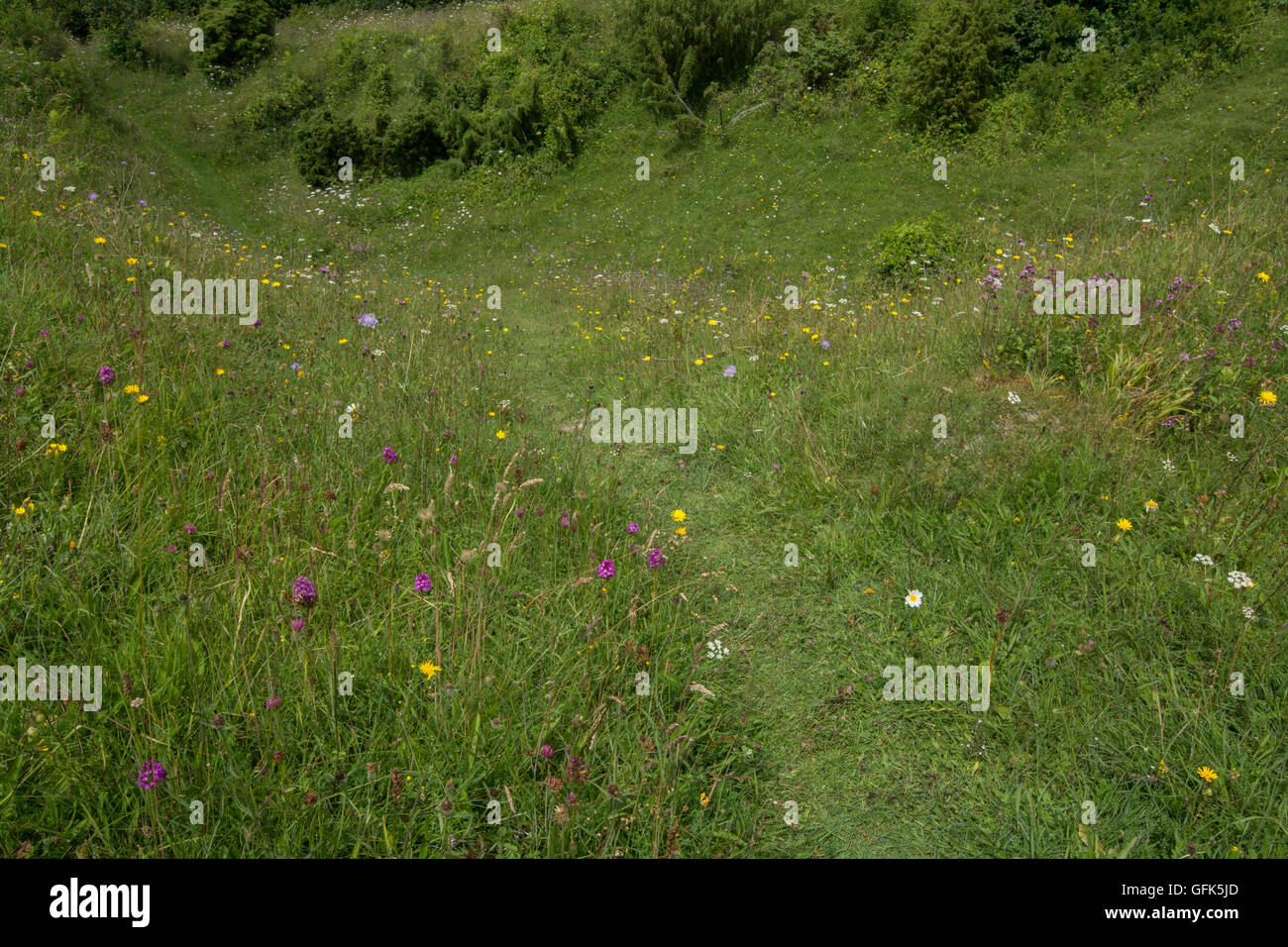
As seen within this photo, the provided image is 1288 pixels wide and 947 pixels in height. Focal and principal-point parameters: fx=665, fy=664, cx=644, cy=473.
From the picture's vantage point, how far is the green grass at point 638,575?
6.77ft

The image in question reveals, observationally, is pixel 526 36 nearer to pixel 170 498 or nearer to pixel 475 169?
pixel 475 169

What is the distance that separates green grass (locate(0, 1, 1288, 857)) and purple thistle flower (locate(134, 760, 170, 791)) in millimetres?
38

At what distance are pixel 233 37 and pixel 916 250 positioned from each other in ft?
96.1

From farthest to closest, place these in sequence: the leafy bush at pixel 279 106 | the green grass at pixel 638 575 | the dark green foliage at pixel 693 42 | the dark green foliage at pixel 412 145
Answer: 1. the leafy bush at pixel 279 106
2. the dark green foliage at pixel 412 145
3. the dark green foliage at pixel 693 42
4. the green grass at pixel 638 575

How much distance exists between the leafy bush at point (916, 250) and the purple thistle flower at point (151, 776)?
1048cm

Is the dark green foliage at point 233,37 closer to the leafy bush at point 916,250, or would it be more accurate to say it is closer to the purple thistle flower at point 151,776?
the leafy bush at point 916,250

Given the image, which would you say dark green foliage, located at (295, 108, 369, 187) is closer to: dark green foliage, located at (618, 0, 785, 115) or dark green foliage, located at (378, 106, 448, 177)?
dark green foliage, located at (378, 106, 448, 177)

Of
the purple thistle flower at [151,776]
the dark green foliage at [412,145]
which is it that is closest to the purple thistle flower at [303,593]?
the purple thistle flower at [151,776]

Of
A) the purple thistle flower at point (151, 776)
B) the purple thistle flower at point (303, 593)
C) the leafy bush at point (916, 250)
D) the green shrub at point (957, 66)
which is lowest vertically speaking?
the purple thistle flower at point (151, 776)

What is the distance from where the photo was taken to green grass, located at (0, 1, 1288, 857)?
6.77 feet

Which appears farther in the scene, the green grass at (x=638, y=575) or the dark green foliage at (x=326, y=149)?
the dark green foliage at (x=326, y=149)
